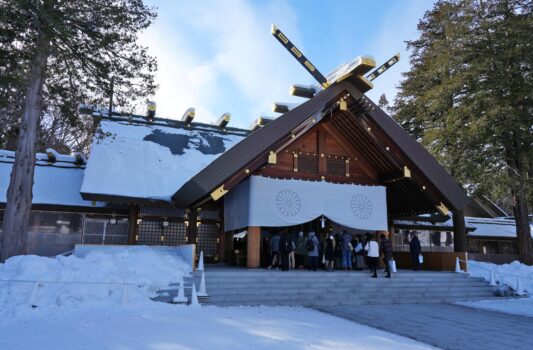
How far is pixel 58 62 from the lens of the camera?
11.5 m

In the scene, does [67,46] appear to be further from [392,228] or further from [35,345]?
[392,228]

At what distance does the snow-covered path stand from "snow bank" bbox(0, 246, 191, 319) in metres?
0.42

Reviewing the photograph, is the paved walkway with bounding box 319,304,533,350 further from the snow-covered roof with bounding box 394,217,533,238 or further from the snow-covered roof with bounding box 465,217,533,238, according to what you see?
the snow-covered roof with bounding box 465,217,533,238

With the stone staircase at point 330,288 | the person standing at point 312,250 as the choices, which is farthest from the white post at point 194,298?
the person standing at point 312,250

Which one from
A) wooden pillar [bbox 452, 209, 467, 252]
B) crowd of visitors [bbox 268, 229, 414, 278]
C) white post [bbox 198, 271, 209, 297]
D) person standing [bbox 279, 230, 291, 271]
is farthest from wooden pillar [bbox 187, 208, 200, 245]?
wooden pillar [bbox 452, 209, 467, 252]

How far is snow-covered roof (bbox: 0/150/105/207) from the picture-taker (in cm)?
1538

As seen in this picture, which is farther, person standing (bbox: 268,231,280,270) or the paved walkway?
person standing (bbox: 268,231,280,270)

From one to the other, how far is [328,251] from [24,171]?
9.36m

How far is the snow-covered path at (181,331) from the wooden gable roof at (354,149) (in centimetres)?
456

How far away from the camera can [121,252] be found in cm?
1144

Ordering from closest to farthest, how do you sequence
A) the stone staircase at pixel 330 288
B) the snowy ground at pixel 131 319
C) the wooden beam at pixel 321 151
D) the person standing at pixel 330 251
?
the snowy ground at pixel 131 319 → the stone staircase at pixel 330 288 → the person standing at pixel 330 251 → the wooden beam at pixel 321 151

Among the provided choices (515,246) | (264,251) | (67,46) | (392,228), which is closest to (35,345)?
(67,46)

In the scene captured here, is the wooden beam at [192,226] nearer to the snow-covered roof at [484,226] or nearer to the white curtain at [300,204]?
the white curtain at [300,204]

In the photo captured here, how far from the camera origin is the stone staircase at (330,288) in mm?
10070
